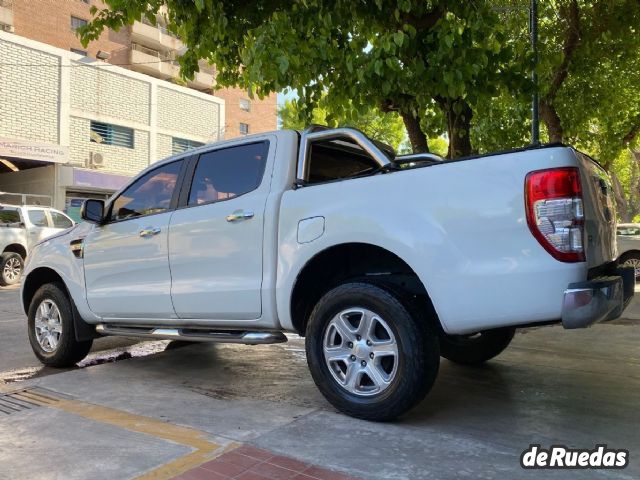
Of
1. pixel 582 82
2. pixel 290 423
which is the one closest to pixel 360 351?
pixel 290 423

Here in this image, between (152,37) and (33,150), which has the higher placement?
(152,37)

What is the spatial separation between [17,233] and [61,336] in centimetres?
1002

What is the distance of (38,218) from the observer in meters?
14.7

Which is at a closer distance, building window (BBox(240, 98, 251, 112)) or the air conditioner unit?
the air conditioner unit

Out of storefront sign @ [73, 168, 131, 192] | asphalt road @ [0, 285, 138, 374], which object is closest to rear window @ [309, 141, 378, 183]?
asphalt road @ [0, 285, 138, 374]

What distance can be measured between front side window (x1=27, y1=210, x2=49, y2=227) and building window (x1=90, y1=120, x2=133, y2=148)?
11.0 meters

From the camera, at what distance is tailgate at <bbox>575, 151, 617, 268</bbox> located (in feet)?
10.6

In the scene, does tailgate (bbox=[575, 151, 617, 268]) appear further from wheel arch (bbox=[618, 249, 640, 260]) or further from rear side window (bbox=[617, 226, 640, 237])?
rear side window (bbox=[617, 226, 640, 237])

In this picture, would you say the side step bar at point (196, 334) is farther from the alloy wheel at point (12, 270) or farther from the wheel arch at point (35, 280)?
the alloy wheel at point (12, 270)

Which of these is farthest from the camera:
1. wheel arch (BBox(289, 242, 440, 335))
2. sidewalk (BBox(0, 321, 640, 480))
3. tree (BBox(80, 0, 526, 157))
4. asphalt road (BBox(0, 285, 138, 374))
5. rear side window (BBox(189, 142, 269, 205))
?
asphalt road (BBox(0, 285, 138, 374))

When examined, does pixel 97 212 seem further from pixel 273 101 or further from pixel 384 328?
pixel 273 101

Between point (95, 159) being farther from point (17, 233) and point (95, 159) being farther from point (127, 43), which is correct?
point (127, 43)

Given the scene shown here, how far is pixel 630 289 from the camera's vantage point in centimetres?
383

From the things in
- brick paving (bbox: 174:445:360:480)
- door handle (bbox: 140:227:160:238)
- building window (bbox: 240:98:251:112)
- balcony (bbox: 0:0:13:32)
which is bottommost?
brick paving (bbox: 174:445:360:480)
